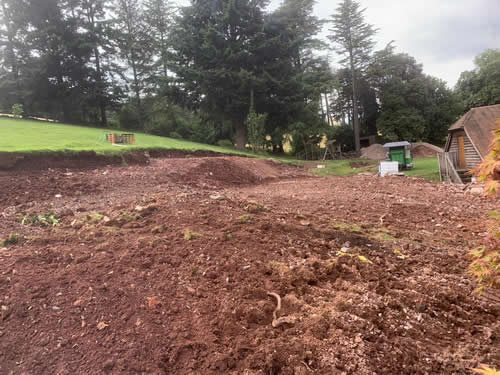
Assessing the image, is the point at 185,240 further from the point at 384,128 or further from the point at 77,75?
the point at 384,128

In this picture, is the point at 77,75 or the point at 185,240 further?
the point at 77,75

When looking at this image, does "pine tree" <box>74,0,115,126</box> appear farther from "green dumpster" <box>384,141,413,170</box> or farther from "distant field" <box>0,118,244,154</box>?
"green dumpster" <box>384,141,413,170</box>

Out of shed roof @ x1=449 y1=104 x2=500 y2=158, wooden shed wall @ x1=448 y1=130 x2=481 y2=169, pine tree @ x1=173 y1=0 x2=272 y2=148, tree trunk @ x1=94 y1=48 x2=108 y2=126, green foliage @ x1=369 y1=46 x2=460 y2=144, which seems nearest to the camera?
shed roof @ x1=449 y1=104 x2=500 y2=158

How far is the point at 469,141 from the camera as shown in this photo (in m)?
11.8

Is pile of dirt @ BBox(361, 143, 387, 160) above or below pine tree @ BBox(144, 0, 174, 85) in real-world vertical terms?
below

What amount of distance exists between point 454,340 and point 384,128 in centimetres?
3167

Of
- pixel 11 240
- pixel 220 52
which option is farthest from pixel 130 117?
pixel 11 240

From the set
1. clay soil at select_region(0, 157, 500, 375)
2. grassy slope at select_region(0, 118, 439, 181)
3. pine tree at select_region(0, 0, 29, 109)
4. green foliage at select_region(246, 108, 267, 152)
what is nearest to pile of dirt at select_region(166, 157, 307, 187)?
grassy slope at select_region(0, 118, 439, 181)

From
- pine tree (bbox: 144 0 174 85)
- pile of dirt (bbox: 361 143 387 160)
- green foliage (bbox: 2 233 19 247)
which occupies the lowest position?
green foliage (bbox: 2 233 19 247)

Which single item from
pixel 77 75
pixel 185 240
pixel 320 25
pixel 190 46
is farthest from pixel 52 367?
pixel 320 25

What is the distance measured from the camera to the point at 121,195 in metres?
6.07

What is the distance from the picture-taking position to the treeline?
19688 millimetres

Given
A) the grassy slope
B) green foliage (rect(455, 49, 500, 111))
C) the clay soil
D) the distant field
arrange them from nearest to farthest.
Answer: the clay soil, the distant field, the grassy slope, green foliage (rect(455, 49, 500, 111))

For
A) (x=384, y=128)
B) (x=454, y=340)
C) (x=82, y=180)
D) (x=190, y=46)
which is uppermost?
(x=190, y=46)
